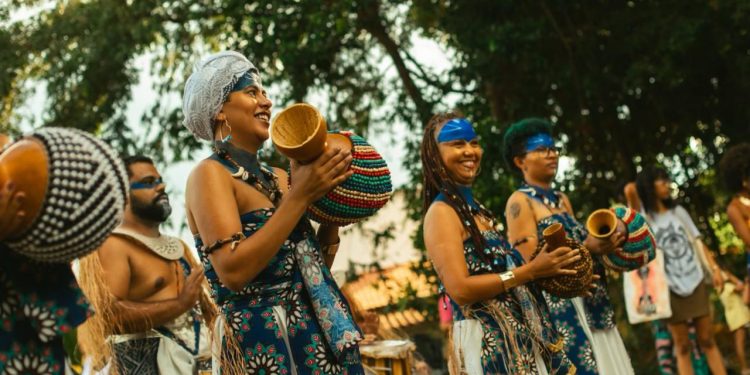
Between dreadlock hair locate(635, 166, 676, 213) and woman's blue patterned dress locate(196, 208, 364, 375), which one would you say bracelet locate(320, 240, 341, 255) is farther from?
dreadlock hair locate(635, 166, 676, 213)

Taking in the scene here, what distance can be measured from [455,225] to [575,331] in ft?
3.94

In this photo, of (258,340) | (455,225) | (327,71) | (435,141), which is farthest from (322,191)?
(327,71)

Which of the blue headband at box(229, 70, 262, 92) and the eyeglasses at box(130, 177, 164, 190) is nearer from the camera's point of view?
the blue headband at box(229, 70, 262, 92)

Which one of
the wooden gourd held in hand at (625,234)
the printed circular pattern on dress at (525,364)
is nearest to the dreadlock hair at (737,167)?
the wooden gourd held in hand at (625,234)

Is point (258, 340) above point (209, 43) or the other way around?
the other way around

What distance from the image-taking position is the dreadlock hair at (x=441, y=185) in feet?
15.0

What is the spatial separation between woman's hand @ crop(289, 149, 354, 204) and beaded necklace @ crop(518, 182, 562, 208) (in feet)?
9.05

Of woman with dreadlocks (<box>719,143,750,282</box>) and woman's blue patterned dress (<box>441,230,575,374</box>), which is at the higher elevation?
woman with dreadlocks (<box>719,143,750,282</box>)

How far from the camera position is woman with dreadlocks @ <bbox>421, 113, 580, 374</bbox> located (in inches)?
174

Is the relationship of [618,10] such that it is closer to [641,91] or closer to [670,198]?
[641,91]

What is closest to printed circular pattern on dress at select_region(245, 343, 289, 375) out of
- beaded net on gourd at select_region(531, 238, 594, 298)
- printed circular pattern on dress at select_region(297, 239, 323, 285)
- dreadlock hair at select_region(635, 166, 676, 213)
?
printed circular pattern on dress at select_region(297, 239, 323, 285)

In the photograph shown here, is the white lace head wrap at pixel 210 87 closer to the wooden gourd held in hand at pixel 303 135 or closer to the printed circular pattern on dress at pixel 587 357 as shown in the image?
the wooden gourd held in hand at pixel 303 135

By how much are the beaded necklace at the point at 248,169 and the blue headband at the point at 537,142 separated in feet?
8.88

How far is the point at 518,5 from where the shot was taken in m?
11.9
